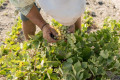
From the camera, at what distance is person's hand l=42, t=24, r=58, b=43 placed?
1.84 meters

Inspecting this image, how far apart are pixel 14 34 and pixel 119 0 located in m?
1.96

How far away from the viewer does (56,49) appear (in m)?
1.73

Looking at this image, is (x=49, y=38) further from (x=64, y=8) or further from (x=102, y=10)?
(x=102, y=10)

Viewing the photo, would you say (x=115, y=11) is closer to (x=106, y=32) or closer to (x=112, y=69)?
(x=106, y=32)

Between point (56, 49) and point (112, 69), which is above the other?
point (56, 49)

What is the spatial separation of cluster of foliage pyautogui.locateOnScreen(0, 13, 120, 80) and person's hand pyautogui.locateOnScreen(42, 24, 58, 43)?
55 mm

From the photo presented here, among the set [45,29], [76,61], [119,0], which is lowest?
[76,61]

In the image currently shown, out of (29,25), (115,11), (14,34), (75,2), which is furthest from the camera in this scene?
(115,11)

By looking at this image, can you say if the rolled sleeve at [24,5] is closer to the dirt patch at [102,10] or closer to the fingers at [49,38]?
the fingers at [49,38]

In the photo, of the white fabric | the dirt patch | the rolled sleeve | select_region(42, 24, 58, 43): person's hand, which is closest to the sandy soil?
the dirt patch

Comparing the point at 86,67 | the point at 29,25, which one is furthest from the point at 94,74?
the point at 29,25

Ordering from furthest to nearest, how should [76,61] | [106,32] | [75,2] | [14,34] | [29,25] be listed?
[14,34], [29,25], [106,32], [76,61], [75,2]

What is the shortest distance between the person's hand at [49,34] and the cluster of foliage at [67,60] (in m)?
0.05

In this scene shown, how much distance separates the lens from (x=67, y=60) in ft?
5.28
